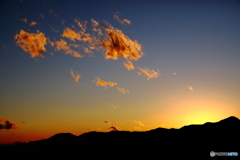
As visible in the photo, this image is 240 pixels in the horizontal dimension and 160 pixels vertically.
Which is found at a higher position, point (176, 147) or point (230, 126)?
point (230, 126)

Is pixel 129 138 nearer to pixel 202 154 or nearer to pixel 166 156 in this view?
pixel 166 156

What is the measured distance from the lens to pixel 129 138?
18938 centimetres

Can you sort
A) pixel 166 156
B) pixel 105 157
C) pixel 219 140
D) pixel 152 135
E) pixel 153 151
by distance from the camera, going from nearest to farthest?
pixel 219 140, pixel 166 156, pixel 153 151, pixel 105 157, pixel 152 135

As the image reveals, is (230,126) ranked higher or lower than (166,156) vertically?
higher

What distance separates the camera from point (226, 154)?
104 metres

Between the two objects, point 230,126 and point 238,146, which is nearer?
point 238,146

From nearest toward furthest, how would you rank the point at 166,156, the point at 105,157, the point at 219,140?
the point at 219,140 < the point at 166,156 < the point at 105,157

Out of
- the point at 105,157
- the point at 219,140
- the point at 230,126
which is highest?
the point at 230,126

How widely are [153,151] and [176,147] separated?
17.9 m

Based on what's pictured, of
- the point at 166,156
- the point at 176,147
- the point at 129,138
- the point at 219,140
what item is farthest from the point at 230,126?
the point at 129,138

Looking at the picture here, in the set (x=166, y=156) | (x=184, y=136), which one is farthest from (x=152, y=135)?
(x=166, y=156)

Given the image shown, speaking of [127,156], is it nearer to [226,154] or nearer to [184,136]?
[184,136]

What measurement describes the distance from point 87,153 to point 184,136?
299 feet

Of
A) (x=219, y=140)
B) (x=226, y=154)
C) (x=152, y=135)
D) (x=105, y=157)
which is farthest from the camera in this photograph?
(x=152, y=135)
